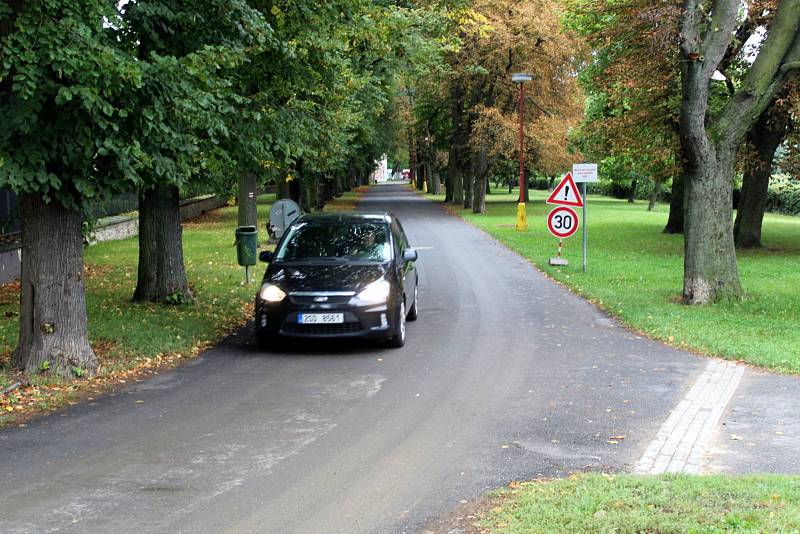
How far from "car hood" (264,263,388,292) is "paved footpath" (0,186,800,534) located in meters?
0.88

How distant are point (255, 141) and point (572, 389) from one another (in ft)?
16.8

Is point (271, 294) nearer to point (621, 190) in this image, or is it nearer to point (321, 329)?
point (321, 329)

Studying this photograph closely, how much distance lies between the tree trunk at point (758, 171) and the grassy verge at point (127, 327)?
49.3 ft

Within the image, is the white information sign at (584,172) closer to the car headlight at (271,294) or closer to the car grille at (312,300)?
the car grille at (312,300)

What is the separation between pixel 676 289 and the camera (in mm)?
16047

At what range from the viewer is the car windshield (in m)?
11.0

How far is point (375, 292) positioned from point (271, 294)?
1.29m

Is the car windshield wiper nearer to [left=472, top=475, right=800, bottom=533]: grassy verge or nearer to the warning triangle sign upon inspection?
[left=472, top=475, right=800, bottom=533]: grassy verge

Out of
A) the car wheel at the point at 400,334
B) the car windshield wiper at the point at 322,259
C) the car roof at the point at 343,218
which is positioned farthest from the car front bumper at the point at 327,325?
the car roof at the point at 343,218

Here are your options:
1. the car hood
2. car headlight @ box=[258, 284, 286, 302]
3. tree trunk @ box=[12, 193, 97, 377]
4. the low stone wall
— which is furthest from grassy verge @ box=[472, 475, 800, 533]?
the low stone wall

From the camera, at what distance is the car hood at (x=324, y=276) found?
33.2 feet

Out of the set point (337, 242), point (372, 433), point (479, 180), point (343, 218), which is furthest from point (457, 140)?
point (372, 433)

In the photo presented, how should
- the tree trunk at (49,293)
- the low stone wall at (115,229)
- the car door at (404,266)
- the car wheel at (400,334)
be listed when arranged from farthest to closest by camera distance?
1. the low stone wall at (115,229)
2. the car door at (404,266)
3. the car wheel at (400,334)
4. the tree trunk at (49,293)

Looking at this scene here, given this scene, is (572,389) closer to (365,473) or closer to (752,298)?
(365,473)
